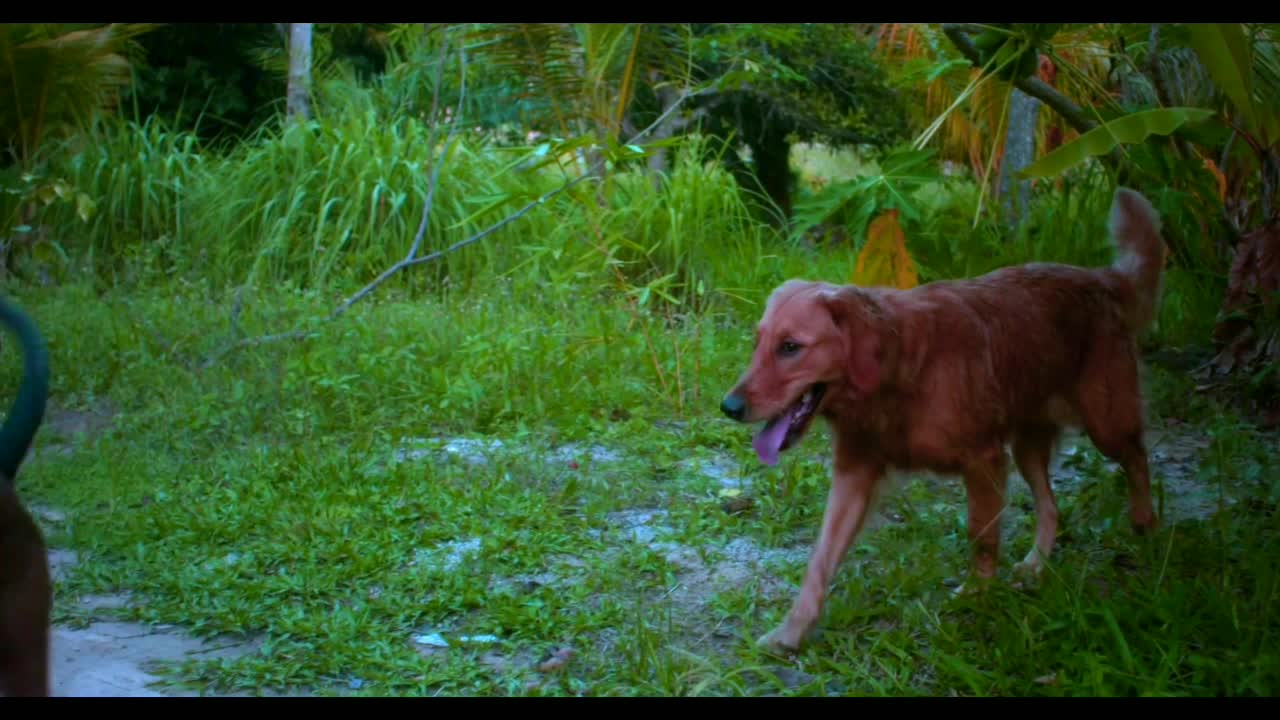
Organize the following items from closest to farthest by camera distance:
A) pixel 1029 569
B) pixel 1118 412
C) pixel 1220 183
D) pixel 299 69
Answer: pixel 1029 569
pixel 1118 412
pixel 1220 183
pixel 299 69

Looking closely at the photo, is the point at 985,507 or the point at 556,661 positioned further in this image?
the point at 985,507

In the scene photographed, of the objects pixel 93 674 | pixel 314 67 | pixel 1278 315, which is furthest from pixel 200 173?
pixel 1278 315

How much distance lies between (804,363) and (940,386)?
0.51m

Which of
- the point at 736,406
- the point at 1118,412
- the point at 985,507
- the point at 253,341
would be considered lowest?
the point at 253,341

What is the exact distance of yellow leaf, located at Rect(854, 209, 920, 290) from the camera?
5891 millimetres

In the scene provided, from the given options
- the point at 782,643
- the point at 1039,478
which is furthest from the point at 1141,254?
the point at 782,643

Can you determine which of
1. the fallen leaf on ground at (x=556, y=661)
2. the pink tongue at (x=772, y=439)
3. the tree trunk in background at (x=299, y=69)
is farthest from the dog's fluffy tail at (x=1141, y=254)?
the tree trunk in background at (x=299, y=69)

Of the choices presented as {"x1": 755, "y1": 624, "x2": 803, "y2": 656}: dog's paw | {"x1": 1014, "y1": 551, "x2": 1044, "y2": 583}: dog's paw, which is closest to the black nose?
{"x1": 755, "y1": 624, "x2": 803, "y2": 656}: dog's paw

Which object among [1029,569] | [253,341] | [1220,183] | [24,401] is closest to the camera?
[24,401]

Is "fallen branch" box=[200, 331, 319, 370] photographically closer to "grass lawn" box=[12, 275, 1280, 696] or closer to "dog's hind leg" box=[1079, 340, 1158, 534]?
"grass lawn" box=[12, 275, 1280, 696]

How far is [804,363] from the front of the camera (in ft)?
12.9

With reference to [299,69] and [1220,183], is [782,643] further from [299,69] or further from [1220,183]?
[299,69]

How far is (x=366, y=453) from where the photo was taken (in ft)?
19.8

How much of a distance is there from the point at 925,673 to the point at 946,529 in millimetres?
1453
